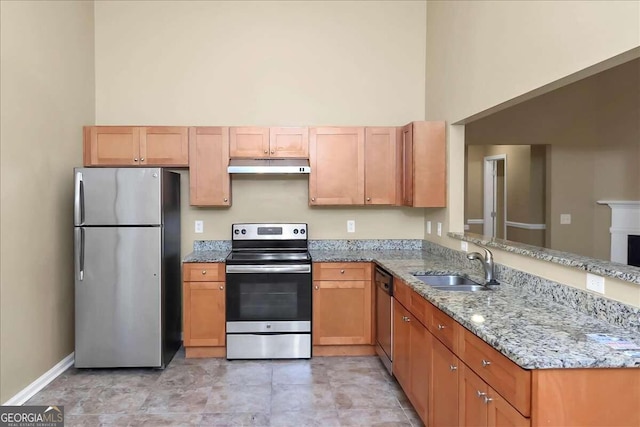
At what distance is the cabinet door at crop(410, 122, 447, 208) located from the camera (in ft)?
12.0

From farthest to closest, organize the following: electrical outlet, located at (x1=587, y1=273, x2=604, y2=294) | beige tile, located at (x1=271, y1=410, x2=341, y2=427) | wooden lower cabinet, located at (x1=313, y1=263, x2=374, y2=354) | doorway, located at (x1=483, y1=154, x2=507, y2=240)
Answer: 1. doorway, located at (x1=483, y1=154, x2=507, y2=240)
2. wooden lower cabinet, located at (x1=313, y1=263, x2=374, y2=354)
3. beige tile, located at (x1=271, y1=410, x2=341, y2=427)
4. electrical outlet, located at (x1=587, y1=273, x2=604, y2=294)

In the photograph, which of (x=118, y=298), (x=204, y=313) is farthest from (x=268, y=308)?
(x=118, y=298)

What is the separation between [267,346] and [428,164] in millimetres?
2156

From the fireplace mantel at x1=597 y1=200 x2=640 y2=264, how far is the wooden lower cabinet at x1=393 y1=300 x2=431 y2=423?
9.87 ft

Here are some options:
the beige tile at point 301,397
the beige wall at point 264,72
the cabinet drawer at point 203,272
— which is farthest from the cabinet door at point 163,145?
the beige tile at point 301,397

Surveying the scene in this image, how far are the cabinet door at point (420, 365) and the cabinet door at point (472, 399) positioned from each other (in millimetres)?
450

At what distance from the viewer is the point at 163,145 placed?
150 inches

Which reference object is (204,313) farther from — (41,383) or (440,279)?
(440,279)

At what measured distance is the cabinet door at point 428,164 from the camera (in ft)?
12.0

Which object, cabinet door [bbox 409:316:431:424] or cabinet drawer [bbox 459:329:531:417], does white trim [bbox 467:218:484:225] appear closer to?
cabinet door [bbox 409:316:431:424]

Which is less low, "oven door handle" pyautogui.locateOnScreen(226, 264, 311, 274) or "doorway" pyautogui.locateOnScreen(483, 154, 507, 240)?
"doorway" pyautogui.locateOnScreen(483, 154, 507, 240)

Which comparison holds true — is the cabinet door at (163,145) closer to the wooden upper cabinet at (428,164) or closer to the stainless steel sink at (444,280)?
the wooden upper cabinet at (428,164)

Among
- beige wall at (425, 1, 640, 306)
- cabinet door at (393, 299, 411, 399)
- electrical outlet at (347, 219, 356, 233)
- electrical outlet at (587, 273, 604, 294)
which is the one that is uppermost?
beige wall at (425, 1, 640, 306)

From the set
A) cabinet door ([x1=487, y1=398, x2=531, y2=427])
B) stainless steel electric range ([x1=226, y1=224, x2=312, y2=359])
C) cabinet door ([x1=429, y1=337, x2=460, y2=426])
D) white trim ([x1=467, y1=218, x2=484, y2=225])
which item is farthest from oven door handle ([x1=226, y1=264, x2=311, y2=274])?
white trim ([x1=467, y1=218, x2=484, y2=225])
